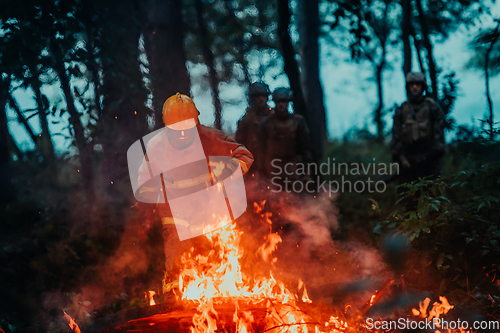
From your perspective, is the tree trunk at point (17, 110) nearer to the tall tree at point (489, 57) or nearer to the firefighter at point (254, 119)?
the firefighter at point (254, 119)

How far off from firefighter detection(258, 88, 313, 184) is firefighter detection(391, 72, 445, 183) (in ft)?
5.34

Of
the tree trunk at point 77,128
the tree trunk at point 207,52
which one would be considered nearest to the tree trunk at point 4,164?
the tree trunk at point 77,128

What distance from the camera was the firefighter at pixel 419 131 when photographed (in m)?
6.00

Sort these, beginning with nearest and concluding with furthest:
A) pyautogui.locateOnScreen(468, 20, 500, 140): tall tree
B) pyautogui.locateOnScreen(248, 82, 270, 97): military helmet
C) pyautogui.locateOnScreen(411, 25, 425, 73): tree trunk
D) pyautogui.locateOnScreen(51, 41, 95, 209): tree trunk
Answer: pyautogui.locateOnScreen(468, 20, 500, 140): tall tree, pyautogui.locateOnScreen(51, 41, 95, 209): tree trunk, pyautogui.locateOnScreen(248, 82, 270, 97): military helmet, pyautogui.locateOnScreen(411, 25, 425, 73): tree trunk

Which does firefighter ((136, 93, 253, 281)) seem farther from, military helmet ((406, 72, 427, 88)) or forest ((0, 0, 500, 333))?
military helmet ((406, 72, 427, 88))

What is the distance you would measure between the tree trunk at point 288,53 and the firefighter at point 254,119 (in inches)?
30.8

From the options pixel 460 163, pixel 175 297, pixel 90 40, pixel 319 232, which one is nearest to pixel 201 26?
pixel 90 40

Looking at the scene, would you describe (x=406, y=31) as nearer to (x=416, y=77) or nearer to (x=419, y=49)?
(x=419, y=49)

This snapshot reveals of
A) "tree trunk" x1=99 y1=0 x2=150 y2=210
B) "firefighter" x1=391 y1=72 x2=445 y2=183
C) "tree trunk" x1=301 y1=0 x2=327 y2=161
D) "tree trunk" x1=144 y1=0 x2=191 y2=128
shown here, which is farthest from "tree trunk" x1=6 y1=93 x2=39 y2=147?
"tree trunk" x1=301 y1=0 x2=327 y2=161

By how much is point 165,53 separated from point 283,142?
2513mm

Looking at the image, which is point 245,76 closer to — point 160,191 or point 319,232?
point 319,232

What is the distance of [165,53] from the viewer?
5.83 metres

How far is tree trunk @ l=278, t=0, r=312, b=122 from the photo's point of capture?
6941 millimetres

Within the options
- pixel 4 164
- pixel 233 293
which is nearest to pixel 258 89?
pixel 233 293
